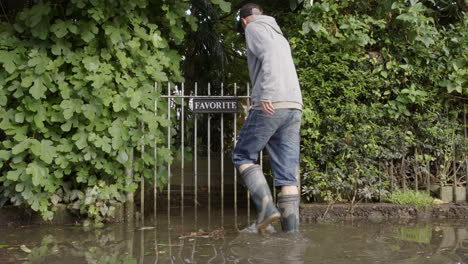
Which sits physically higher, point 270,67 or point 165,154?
point 270,67

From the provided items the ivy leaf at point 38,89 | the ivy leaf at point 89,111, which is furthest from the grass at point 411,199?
the ivy leaf at point 38,89

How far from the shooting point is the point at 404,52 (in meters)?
5.28

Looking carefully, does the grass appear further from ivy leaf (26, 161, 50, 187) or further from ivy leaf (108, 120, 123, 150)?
ivy leaf (26, 161, 50, 187)

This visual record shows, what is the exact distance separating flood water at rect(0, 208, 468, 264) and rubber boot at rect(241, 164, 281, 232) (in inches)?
6.2

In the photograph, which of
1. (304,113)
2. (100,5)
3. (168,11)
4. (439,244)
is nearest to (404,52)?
(304,113)

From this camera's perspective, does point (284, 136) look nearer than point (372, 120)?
Yes

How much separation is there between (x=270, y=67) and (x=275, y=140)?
2.22ft

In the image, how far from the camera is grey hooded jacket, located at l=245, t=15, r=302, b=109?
389 centimetres

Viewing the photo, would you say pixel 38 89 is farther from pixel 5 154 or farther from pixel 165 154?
pixel 165 154

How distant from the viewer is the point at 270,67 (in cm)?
390

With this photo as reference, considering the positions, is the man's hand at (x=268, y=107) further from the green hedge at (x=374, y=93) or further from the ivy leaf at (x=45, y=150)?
the ivy leaf at (x=45, y=150)

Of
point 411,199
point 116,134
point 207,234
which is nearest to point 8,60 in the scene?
point 116,134

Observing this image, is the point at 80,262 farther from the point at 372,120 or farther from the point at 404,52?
the point at 404,52

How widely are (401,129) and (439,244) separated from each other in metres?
1.70
